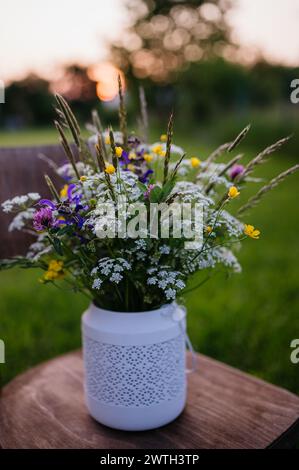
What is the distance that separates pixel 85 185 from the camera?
0.97m

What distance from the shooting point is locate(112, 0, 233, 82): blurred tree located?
706 inches

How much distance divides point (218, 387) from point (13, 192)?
0.91 m

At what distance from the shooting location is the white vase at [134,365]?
1.10 m

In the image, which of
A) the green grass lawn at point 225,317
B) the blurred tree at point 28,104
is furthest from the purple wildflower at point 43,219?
the blurred tree at point 28,104

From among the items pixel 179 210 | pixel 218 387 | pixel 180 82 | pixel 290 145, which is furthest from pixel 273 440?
pixel 180 82

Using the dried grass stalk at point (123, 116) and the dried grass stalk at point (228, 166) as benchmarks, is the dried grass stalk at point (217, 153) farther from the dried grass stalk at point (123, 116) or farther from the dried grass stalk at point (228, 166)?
the dried grass stalk at point (123, 116)

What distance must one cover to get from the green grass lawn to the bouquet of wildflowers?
3.70ft

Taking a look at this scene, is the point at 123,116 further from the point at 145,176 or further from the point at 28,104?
the point at 28,104

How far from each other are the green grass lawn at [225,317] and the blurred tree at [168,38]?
52.7 feet

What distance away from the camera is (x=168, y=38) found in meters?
18.4

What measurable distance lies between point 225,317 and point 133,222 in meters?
1.71

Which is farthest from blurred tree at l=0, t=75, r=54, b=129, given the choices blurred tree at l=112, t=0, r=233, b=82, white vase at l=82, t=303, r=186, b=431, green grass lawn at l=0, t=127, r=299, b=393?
white vase at l=82, t=303, r=186, b=431

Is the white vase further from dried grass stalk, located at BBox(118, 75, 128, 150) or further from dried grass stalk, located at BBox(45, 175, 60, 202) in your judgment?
dried grass stalk, located at BBox(118, 75, 128, 150)

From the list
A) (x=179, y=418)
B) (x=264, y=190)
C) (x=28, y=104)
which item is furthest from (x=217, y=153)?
(x=28, y=104)
